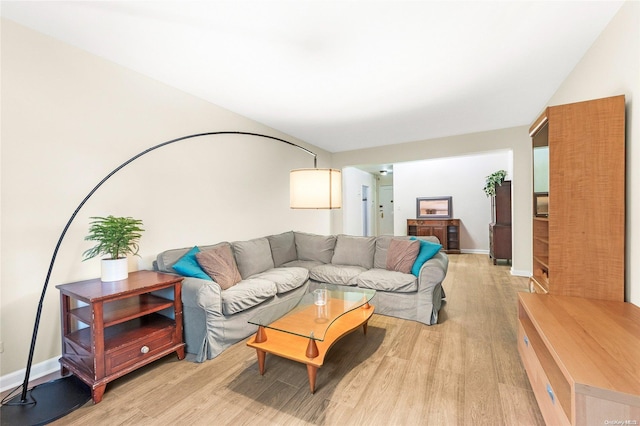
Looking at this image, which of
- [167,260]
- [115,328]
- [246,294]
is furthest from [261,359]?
[167,260]

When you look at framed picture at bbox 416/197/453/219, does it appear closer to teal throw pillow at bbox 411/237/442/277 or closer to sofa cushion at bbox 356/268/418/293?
teal throw pillow at bbox 411/237/442/277

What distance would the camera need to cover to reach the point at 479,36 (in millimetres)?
2068

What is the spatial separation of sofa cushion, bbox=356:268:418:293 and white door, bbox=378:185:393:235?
282 inches

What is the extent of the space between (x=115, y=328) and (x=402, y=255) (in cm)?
279

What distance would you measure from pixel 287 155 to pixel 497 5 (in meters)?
3.38

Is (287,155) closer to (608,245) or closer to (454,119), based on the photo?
(454,119)

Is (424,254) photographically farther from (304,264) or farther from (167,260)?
(167,260)

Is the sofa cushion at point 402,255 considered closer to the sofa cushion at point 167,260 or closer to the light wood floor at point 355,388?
the light wood floor at point 355,388

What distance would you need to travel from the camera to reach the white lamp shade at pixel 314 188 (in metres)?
2.39

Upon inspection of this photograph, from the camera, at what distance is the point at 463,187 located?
7270mm

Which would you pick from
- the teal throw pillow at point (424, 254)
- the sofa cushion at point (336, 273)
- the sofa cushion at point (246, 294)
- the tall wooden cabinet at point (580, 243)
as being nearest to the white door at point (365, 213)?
the sofa cushion at point (336, 273)

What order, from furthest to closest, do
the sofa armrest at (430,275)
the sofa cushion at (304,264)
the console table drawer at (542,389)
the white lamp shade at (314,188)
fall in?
1. the sofa cushion at (304,264)
2. the sofa armrest at (430,275)
3. the white lamp shade at (314,188)
4. the console table drawer at (542,389)

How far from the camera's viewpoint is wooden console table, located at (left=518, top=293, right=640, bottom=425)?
0.96 meters

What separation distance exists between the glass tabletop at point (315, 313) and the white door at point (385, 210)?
25.3 feet
